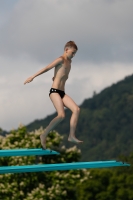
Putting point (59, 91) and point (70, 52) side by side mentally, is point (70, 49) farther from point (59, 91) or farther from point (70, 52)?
point (59, 91)

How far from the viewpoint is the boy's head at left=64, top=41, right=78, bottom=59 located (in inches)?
506

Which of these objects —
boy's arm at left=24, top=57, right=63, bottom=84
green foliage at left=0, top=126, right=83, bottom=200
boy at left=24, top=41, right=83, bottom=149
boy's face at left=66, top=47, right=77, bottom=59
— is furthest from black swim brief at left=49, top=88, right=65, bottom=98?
green foliage at left=0, top=126, right=83, bottom=200

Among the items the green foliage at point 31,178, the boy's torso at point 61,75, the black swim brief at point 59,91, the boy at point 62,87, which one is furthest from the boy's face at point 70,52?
the green foliage at point 31,178

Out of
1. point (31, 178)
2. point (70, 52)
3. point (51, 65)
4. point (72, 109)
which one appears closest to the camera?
point (72, 109)

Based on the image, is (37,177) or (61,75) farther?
(37,177)

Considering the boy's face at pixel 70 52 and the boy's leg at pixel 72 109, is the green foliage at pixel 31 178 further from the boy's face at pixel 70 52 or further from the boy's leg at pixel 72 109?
the boy's face at pixel 70 52

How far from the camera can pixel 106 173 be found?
3135 inches

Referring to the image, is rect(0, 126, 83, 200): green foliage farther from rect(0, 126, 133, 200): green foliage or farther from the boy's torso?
the boy's torso

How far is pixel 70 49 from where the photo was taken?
42.2 ft

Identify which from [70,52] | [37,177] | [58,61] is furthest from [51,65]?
[37,177]

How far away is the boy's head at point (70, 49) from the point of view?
42.1 feet

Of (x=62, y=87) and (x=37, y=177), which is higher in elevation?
(x=37, y=177)

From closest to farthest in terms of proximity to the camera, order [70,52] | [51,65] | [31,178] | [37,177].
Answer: [51,65] < [70,52] < [31,178] < [37,177]

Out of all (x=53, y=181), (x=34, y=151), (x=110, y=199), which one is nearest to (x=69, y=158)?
(x=53, y=181)
